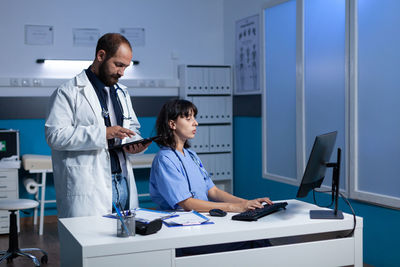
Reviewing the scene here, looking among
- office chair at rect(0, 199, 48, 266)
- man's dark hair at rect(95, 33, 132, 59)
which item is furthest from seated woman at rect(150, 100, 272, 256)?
office chair at rect(0, 199, 48, 266)

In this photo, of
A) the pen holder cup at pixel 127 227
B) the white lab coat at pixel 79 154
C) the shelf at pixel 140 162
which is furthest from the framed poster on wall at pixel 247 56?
the pen holder cup at pixel 127 227

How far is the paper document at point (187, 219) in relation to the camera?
2.04 metres

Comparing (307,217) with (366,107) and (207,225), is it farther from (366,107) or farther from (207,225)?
(366,107)

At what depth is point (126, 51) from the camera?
2.41 m

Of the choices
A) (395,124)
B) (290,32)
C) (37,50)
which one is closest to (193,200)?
(395,124)

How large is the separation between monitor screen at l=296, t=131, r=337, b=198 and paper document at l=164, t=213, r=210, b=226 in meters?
0.41

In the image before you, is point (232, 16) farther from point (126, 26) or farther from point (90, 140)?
point (90, 140)

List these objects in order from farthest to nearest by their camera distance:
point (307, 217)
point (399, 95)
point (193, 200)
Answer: point (399, 95), point (193, 200), point (307, 217)

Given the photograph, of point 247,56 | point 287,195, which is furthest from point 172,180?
point 247,56

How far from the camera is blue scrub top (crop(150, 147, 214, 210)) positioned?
2383 millimetres

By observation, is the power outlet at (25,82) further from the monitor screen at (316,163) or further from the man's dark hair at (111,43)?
the monitor screen at (316,163)

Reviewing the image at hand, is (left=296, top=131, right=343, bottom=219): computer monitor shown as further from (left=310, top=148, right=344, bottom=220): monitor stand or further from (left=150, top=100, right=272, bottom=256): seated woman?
(left=150, top=100, right=272, bottom=256): seated woman

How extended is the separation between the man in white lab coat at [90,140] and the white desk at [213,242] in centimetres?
24

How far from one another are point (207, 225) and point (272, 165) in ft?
9.24
